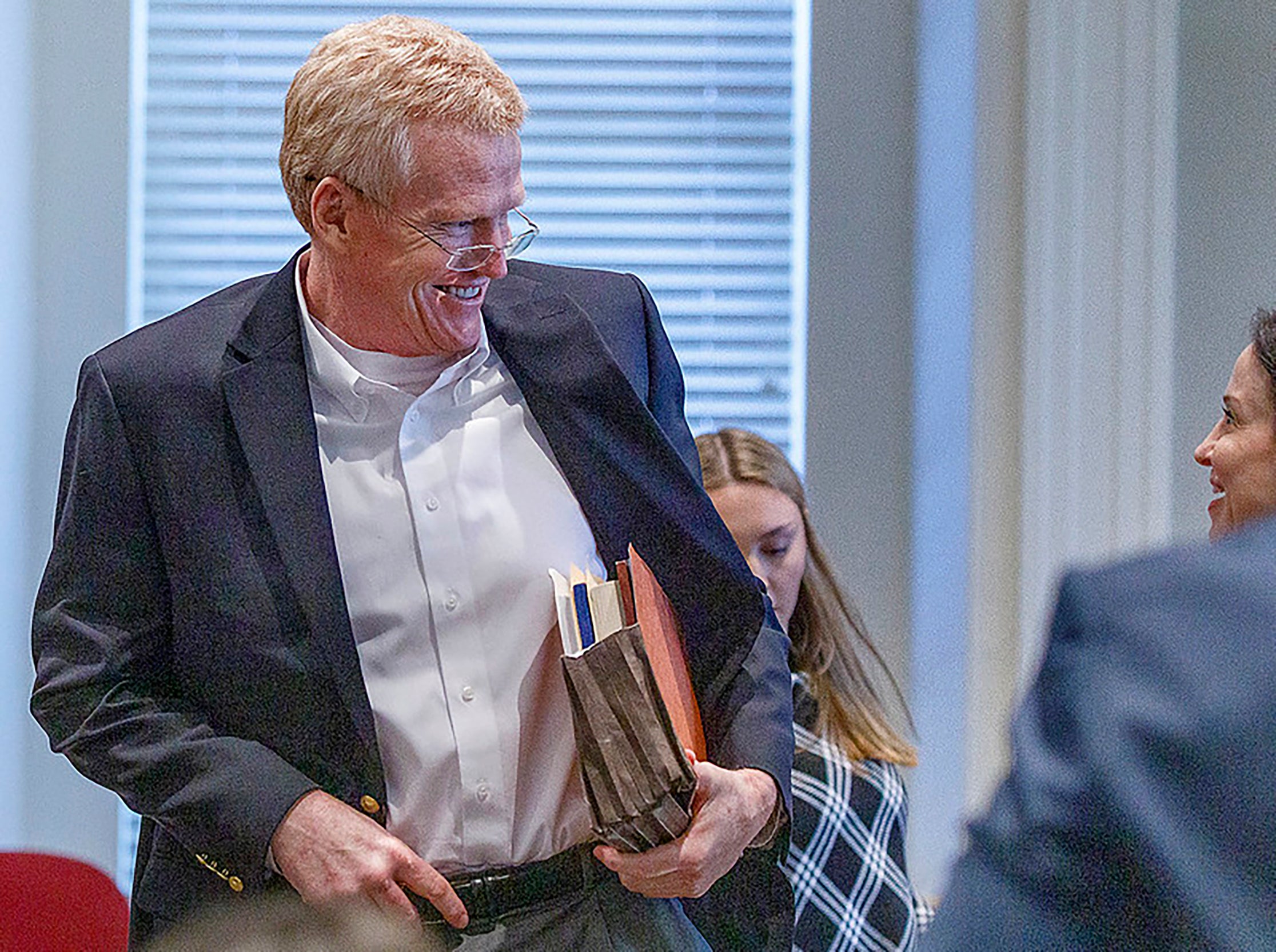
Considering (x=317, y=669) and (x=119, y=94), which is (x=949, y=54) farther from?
(x=317, y=669)

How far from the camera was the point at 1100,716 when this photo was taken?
46cm

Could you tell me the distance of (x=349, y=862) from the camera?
1482 mm

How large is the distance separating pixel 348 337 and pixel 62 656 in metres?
0.42

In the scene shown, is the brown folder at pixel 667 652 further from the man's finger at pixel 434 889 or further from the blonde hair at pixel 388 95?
the blonde hair at pixel 388 95

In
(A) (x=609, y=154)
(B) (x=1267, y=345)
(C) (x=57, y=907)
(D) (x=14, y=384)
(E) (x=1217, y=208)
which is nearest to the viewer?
(B) (x=1267, y=345)

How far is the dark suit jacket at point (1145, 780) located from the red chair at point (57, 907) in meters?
1.95

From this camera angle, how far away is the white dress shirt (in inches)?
62.1

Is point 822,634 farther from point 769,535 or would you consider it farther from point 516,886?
point 516,886

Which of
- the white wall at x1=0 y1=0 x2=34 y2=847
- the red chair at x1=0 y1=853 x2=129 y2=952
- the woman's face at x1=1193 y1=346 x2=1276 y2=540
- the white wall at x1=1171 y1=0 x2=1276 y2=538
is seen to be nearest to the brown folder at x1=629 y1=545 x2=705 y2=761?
the woman's face at x1=1193 y1=346 x2=1276 y2=540

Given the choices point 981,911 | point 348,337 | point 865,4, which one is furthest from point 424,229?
point 865,4

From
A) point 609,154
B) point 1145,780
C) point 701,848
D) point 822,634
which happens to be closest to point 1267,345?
point 701,848

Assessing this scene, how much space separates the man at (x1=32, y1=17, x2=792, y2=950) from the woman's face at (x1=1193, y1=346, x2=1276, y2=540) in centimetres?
50

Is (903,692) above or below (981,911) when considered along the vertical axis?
below

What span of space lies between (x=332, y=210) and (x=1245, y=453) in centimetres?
95
